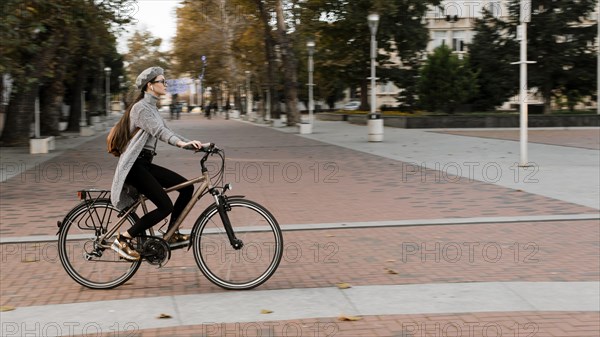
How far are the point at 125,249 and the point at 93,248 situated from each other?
1.05ft

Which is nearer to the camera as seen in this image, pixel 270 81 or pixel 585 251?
pixel 585 251

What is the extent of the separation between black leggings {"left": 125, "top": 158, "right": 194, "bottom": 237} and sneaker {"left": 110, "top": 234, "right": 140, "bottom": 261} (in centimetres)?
9

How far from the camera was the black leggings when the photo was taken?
6.29 m

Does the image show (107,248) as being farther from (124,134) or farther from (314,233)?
(314,233)

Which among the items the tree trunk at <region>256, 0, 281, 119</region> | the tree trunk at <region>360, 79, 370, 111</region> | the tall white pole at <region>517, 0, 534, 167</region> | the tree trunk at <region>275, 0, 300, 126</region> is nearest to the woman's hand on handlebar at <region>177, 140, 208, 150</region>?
the tall white pole at <region>517, 0, 534, 167</region>

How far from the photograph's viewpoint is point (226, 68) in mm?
65625

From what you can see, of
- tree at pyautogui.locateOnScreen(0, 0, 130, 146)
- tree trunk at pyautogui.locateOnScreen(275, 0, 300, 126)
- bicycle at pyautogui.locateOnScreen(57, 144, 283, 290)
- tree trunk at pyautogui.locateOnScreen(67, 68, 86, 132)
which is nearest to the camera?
bicycle at pyautogui.locateOnScreen(57, 144, 283, 290)

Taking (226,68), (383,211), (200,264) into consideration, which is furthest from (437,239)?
(226,68)

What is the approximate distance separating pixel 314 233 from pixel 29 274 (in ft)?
10.9

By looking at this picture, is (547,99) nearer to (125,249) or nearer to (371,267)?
(371,267)

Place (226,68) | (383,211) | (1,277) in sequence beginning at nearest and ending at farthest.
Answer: (1,277), (383,211), (226,68)

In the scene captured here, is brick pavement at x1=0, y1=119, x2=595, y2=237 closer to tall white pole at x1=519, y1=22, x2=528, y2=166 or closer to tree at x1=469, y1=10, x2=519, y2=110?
tall white pole at x1=519, y1=22, x2=528, y2=166

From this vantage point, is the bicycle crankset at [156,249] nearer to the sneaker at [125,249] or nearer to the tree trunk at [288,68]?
the sneaker at [125,249]

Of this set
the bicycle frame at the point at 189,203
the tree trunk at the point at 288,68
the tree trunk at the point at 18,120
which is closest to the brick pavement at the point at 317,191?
the bicycle frame at the point at 189,203
